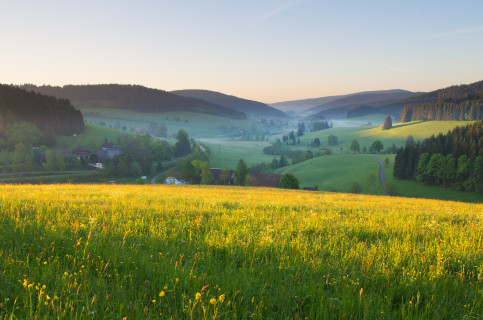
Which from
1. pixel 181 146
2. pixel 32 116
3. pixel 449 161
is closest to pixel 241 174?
pixel 449 161

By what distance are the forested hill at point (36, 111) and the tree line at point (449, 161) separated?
163 meters

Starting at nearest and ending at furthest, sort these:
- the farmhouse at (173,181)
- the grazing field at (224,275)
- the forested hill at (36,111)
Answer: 1. the grazing field at (224,275)
2. the farmhouse at (173,181)
3. the forested hill at (36,111)

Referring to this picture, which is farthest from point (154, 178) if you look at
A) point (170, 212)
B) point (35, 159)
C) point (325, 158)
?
point (170, 212)

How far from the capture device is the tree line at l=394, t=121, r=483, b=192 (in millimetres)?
78963

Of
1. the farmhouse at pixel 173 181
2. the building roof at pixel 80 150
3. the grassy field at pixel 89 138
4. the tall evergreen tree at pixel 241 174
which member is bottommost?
the farmhouse at pixel 173 181

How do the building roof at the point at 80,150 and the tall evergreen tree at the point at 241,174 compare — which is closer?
the tall evergreen tree at the point at 241,174

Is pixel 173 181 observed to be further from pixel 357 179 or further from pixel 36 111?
pixel 36 111

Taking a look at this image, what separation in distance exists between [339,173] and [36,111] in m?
152

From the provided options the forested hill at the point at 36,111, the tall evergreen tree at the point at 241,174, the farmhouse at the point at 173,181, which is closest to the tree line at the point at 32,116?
the forested hill at the point at 36,111

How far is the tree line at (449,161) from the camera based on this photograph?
79.0m

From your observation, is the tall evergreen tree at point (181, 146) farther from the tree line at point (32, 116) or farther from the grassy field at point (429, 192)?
the grassy field at point (429, 192)

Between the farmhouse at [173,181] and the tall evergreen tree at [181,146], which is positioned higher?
the tall evergreen tree at [181,146]

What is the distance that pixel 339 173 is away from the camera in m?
104

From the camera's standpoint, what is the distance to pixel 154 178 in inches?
4414
